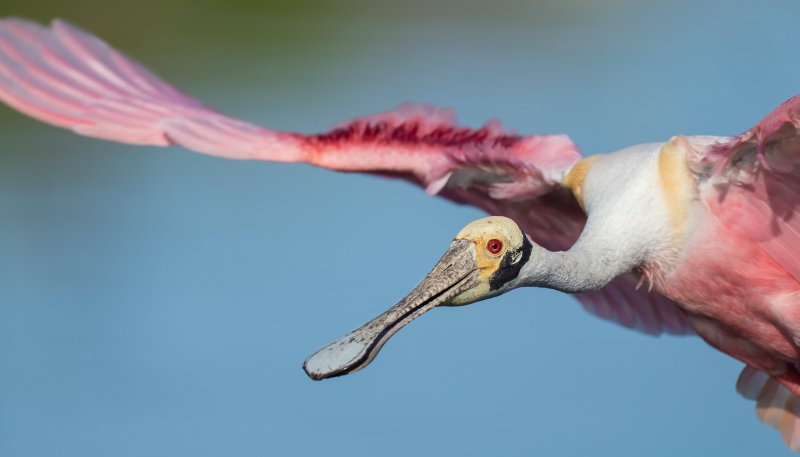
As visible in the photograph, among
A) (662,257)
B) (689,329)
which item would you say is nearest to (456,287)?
(662,257)

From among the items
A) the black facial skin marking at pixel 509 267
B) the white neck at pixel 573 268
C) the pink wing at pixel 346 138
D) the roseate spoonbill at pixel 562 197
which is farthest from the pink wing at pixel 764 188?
the pink wing at pixel 346 138

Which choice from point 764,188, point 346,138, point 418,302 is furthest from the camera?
point 346,138

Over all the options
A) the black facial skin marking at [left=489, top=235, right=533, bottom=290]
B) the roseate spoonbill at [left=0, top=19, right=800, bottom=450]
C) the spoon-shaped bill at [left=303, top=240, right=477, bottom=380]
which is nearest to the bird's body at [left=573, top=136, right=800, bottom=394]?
the roseate spoonbill at [left=0, top=19, right=800, bottom=450]

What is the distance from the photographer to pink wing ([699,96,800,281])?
2.07m

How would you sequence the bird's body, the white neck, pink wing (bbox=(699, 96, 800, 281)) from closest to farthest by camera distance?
1. pink wing (bbox=(699, 96, 800, 281))
2. the white neck
3. the bird's body

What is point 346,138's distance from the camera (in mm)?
2791

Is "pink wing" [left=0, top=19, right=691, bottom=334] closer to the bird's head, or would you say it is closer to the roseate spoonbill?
the roseate spoonbill

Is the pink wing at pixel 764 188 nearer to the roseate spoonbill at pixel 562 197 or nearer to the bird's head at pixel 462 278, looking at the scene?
the roseate spoonbill at pixel 562 197

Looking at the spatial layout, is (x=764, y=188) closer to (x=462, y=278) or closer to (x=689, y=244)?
(x=689, y=244)

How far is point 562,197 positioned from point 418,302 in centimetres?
80

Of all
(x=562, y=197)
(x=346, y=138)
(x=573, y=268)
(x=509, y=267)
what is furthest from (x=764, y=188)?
(x=346, y=138)

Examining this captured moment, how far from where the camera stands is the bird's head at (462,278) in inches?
83.6

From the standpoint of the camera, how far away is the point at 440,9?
927cm

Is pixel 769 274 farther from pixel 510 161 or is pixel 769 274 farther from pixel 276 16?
pixel 276 16
